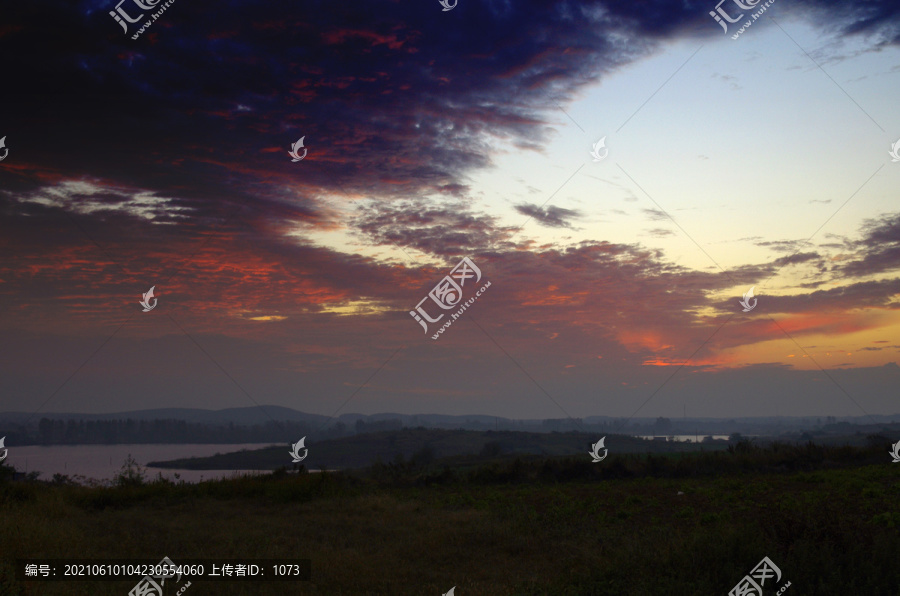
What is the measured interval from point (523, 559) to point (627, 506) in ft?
20.6

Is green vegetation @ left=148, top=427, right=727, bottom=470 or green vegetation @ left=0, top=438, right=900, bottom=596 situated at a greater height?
green vegetation @ left=0, top=438, right=900, bottom=596

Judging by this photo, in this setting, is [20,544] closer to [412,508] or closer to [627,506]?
[412,508]

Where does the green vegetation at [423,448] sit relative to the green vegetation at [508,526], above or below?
below

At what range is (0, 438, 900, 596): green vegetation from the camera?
8406mm

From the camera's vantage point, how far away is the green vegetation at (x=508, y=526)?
27.6ft

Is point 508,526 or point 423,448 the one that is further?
point 423,448

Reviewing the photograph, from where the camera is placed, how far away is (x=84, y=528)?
45.2 feet

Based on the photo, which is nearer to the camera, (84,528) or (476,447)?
(84,528)

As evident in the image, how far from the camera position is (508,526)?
1375 cm

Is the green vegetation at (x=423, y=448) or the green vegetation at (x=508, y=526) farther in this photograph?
the green vegetation at (x=423, y=448)

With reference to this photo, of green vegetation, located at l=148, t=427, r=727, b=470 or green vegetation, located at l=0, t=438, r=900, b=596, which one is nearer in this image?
green vegetation, located at l=0, t=438, r=900, b=596

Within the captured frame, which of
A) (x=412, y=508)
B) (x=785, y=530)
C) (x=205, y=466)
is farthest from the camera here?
(x=205, y=466)

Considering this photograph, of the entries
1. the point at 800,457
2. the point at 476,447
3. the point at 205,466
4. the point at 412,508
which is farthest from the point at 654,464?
the point at 476,447

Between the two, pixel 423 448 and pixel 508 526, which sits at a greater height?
pixel 508 526
